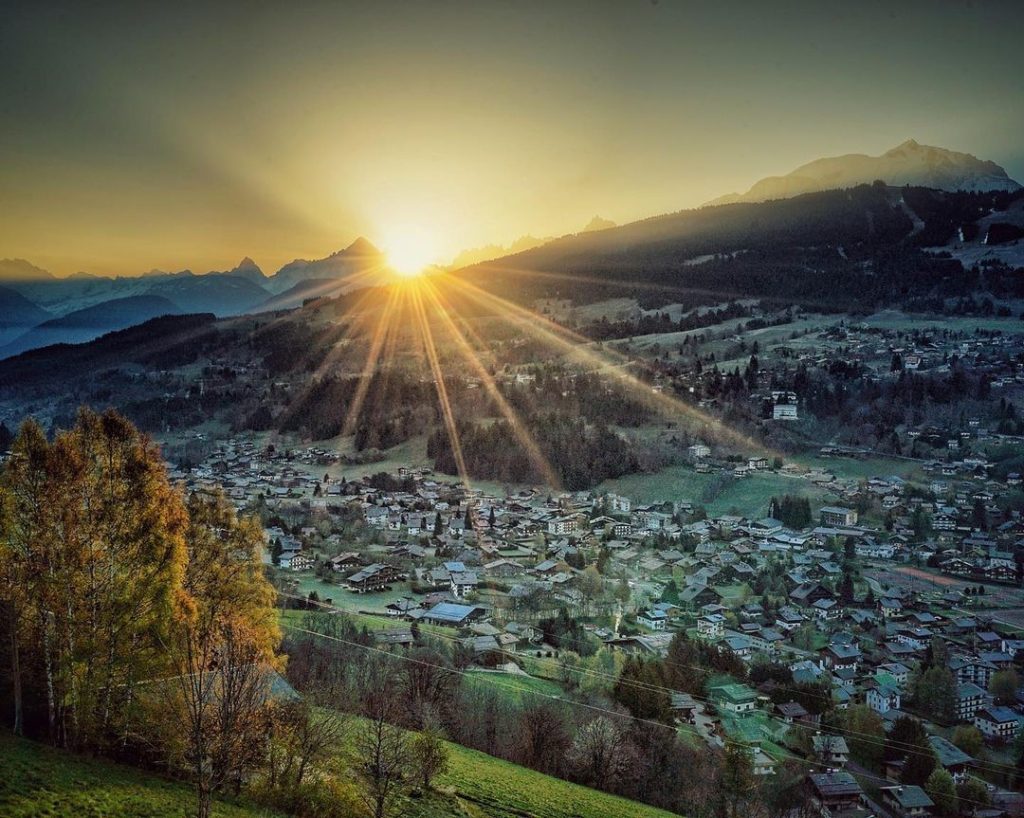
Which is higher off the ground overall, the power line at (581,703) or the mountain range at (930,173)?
the mountain range at (930,173)

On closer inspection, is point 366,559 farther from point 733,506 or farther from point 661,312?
point 661,312

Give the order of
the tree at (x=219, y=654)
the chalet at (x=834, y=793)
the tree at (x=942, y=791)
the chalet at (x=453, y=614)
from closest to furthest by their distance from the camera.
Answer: the tree at (x=219, y=654), the chalet at (x=834, y=793), the tree at (x=942, y=791), the chalet at (x=453, y=614)

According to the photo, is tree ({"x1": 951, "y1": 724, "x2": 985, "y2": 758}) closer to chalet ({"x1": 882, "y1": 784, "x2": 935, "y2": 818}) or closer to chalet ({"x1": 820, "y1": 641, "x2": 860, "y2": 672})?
chalet ({"x1": 882, "y1": 784, "x2": 935, "y2": 818})

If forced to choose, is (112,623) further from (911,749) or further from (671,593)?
(671,593)

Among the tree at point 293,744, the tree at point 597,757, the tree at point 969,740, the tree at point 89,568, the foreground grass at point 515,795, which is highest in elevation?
the tree at point 89,568

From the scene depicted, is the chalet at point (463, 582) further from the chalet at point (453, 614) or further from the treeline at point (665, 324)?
the treeline at point (665, 324)

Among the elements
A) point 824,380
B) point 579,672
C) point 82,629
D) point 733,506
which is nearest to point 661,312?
point 824,380

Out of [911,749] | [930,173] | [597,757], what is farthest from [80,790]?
[930,173]

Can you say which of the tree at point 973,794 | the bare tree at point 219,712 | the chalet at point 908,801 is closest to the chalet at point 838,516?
the tree at point 973,794
